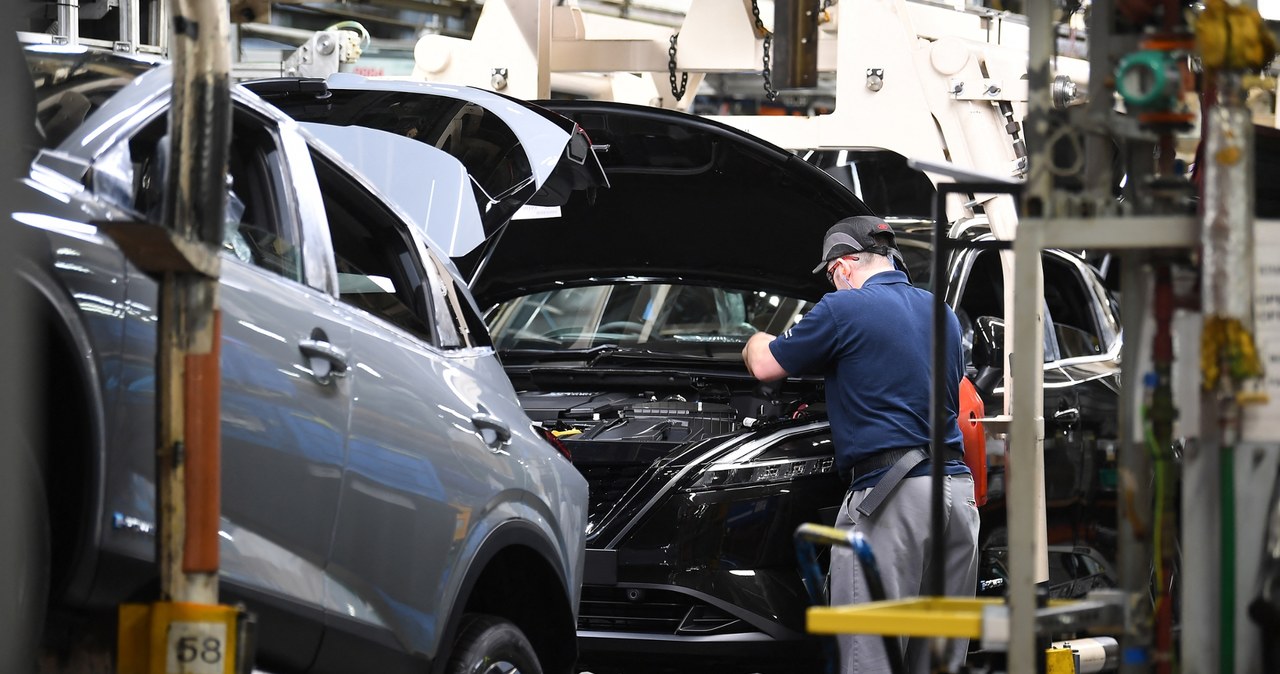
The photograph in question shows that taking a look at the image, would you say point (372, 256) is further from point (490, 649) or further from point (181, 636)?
point (181, 636)

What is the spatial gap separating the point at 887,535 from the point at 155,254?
11.7ft

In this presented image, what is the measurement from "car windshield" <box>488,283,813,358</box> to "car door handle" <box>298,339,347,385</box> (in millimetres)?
3836

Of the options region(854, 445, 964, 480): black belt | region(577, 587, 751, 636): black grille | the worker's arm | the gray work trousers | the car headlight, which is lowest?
region(577, 587, 751, 636): black grille

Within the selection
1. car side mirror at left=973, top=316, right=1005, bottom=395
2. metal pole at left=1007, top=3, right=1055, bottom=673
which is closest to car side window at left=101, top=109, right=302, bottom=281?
metal pole at left=1007, top=3, right=1055, bottom=673

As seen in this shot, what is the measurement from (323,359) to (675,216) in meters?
3.70

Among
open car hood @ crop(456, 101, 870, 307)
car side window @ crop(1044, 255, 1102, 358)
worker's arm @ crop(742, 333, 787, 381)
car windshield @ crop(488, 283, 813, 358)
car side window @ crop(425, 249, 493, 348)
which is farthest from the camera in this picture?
car side window @ crop(1044, 255, 1102, 358)

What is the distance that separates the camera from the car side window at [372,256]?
156 inches

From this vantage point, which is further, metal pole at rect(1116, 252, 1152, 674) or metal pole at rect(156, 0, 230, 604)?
metal pole at rect(1116, 252, 1152, 674)

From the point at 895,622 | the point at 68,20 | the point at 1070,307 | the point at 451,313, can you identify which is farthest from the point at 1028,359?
the point at 1070,307

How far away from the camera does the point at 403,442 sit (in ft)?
12.2

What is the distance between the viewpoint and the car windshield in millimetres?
7289

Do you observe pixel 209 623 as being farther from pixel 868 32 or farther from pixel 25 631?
pixel 868 32

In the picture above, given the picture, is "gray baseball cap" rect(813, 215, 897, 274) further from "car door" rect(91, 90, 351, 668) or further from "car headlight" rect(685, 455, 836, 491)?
"car door" rect(91, 90, 351, 668)

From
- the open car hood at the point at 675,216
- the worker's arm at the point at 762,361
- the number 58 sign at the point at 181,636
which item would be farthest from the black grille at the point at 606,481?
the number 58 sign at the point at 181,636
